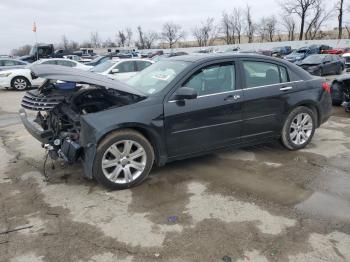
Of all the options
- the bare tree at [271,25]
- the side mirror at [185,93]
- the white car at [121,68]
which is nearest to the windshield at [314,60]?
the white car at [121,68]

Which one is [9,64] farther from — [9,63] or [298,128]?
[298,128]

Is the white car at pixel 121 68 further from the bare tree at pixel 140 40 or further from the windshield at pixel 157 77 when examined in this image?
Answer: the bare tree at pixel 140 40

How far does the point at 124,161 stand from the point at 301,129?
3078 mm

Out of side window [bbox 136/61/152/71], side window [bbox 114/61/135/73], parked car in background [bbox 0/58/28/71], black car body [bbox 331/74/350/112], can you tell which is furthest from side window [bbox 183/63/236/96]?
parked car in background [bbox 0/58/28/71]

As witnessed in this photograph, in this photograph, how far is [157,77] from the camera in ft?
17.1

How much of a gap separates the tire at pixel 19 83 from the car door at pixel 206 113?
14.0 meters

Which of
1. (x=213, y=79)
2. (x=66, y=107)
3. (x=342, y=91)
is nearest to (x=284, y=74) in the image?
(x=213, y=79)

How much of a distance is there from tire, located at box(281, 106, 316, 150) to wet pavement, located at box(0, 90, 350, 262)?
8.0 inches

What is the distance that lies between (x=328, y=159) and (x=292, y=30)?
72.6 m

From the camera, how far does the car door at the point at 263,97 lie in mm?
5254

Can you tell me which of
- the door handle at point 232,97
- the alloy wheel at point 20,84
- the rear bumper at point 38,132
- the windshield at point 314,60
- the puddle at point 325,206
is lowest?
the puddle at point 325,206

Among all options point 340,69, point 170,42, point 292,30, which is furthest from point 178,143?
point 170,42

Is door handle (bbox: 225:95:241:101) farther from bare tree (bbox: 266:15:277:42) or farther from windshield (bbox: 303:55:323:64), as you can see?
bare tree (bbox: 266:15:277:42)

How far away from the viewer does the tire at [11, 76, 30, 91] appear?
16.6 m
